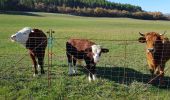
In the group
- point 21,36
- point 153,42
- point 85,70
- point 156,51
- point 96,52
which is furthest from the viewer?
point 85,70

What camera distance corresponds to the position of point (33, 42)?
14961mm

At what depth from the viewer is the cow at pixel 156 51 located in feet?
44.1

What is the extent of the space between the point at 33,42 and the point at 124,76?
3652 millimetres

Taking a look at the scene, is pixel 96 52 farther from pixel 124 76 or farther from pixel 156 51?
pixel 156 51

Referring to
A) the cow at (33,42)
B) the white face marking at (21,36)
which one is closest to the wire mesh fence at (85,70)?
the cow at (33,42)

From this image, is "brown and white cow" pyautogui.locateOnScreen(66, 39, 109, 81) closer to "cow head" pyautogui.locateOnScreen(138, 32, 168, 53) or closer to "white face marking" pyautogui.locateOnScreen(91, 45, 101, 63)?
"white face marking" pyautogui.locateOnScreen(91, 45, 101, 63)

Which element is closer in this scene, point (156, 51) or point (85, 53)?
point (156, 51)

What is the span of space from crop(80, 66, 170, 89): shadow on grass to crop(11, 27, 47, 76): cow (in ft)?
6.31

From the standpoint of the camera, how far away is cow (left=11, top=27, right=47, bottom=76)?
14805mm

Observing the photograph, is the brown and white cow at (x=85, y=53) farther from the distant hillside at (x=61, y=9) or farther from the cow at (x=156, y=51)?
the distant hillside at (x=61, y=9)

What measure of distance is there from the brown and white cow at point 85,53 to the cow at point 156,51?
1.62 meters

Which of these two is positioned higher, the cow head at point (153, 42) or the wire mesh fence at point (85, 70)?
the cow head at point (153, 42)

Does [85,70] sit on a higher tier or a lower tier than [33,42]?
lower

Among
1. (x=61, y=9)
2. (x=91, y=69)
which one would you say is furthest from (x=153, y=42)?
(x=61, y=9)
